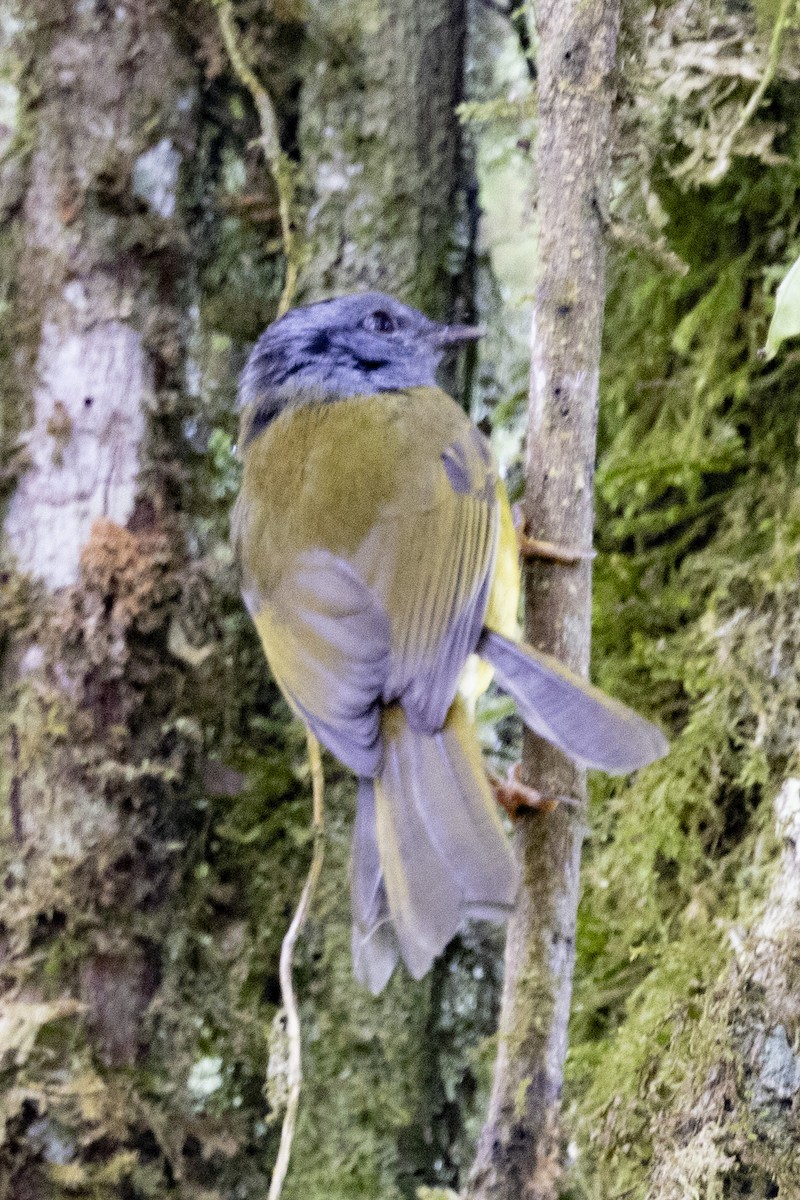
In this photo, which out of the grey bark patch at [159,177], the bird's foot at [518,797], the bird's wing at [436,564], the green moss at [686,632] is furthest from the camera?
the grey bark patch at [159,177]

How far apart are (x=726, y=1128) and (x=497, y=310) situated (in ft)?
5.58

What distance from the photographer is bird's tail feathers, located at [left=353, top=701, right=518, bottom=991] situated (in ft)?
5.36

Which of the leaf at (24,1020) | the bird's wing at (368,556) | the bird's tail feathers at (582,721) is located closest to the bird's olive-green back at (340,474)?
the bird's wing at (368,556)

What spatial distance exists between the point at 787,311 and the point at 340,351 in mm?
984

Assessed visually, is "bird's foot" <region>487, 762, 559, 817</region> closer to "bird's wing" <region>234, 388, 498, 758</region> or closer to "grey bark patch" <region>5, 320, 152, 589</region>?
"bird's wing" <region>234, 388, 498, 758</region>

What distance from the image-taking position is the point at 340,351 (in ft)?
8.11

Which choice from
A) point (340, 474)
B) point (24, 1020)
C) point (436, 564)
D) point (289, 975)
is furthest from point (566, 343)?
point (24, 1020)

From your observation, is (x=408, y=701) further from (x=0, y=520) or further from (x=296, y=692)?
(x=0, y=520)

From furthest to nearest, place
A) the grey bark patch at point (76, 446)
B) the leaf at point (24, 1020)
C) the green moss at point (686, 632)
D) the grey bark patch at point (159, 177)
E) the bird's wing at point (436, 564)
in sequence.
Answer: the grey bark patch at point (159, 177) < the grey bark patch at point (76, 446) < the leaf at point (24, 1020) < the green moss at point (686, 632) < the bird's wing at point (436, 564)

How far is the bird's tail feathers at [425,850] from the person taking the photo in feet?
5.36

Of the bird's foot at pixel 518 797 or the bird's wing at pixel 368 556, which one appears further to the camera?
the bird's wing at pixel 368 556

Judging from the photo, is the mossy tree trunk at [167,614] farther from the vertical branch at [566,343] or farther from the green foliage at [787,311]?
the green foliage at [787,311]

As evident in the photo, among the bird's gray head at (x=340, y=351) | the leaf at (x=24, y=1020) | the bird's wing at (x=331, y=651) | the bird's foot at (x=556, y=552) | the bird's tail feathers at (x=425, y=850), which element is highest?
the bird's gray head at (x=340, y=351)

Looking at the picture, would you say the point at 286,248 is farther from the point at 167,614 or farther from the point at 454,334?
the point at 167,614
